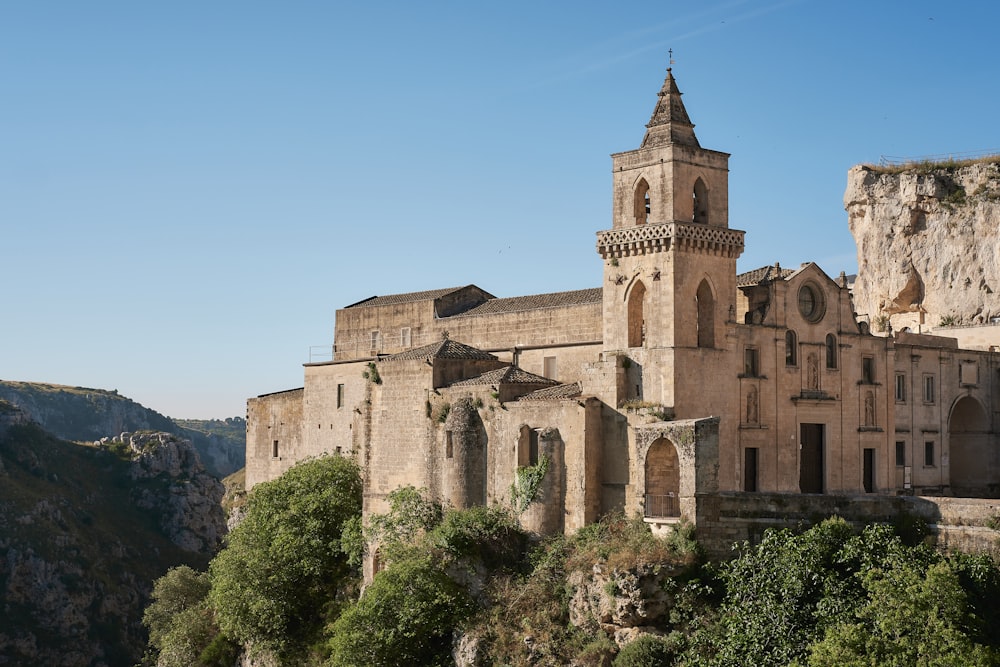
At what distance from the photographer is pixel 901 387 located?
41.9 m

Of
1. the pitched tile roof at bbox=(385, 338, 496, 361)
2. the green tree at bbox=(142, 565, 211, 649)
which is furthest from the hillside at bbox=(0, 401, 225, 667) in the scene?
the pitched tile roof at bbox=(385, 338, 496, 361)

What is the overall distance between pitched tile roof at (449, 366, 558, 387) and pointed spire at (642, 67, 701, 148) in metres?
8.04

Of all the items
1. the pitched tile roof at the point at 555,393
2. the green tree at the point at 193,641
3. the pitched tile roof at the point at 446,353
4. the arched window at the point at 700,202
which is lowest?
the green tree at the point at 193,641

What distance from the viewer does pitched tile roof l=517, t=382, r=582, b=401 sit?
3466 cm

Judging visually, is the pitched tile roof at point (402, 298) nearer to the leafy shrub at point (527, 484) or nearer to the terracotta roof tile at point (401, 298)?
the terracotta roof tile at point (401, 298)

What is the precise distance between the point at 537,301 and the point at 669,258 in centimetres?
1020

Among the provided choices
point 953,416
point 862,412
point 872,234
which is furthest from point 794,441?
point 872,234

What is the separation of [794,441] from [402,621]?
13.6 meters

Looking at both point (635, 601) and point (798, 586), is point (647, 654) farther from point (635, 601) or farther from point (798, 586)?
point (798, 586)

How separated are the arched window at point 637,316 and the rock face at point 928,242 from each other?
76.9 feet

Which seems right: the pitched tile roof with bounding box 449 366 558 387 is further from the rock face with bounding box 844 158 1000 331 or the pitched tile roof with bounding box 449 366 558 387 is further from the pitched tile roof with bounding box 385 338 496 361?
the rock face with bounding box 844 158 1000 331

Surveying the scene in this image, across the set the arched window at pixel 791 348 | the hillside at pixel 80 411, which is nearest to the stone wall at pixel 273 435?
the arched window at pixel 791 348

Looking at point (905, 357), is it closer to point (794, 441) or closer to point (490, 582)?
point (794, 441)

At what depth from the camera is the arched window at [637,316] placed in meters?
35.2
